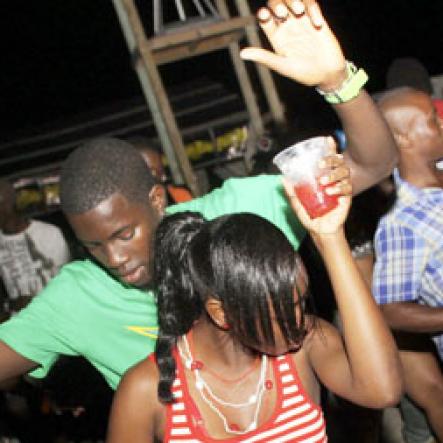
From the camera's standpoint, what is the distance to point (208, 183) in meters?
6.22

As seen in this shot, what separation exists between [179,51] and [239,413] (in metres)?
3.09

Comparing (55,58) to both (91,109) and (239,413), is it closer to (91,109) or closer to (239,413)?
(91,109)

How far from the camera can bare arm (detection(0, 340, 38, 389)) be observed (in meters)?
2.03

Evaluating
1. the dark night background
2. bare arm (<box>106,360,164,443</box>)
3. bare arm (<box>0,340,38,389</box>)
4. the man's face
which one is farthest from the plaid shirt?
the dark night background

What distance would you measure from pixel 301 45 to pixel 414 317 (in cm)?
138

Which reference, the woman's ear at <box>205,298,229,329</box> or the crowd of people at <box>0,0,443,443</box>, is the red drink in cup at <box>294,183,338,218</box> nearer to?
the crowd of people at <box>0,0,443,443</box>

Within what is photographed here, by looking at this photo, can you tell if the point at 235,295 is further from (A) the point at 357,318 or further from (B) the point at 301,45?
(B) the point at 301,45

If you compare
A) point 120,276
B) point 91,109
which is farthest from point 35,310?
point 91,109

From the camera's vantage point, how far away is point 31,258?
4133 millimetres

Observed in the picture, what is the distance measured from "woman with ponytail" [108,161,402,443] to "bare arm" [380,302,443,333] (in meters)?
0.84

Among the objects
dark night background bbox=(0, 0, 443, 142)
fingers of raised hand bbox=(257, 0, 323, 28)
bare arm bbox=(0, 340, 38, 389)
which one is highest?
dark night background bbox=(0, 0, 443, 142)

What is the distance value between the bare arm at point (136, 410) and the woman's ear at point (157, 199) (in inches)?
23.0

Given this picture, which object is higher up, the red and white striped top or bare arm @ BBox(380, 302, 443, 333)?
the red and white striped top

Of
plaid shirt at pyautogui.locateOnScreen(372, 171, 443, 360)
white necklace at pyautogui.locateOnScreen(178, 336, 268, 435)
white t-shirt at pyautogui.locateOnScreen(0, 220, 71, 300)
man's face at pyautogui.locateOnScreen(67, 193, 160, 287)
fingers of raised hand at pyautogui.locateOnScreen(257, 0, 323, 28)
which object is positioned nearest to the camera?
fingers of raised hand at pyautogui.locateOnScreen(257, 0, 323, 28)
